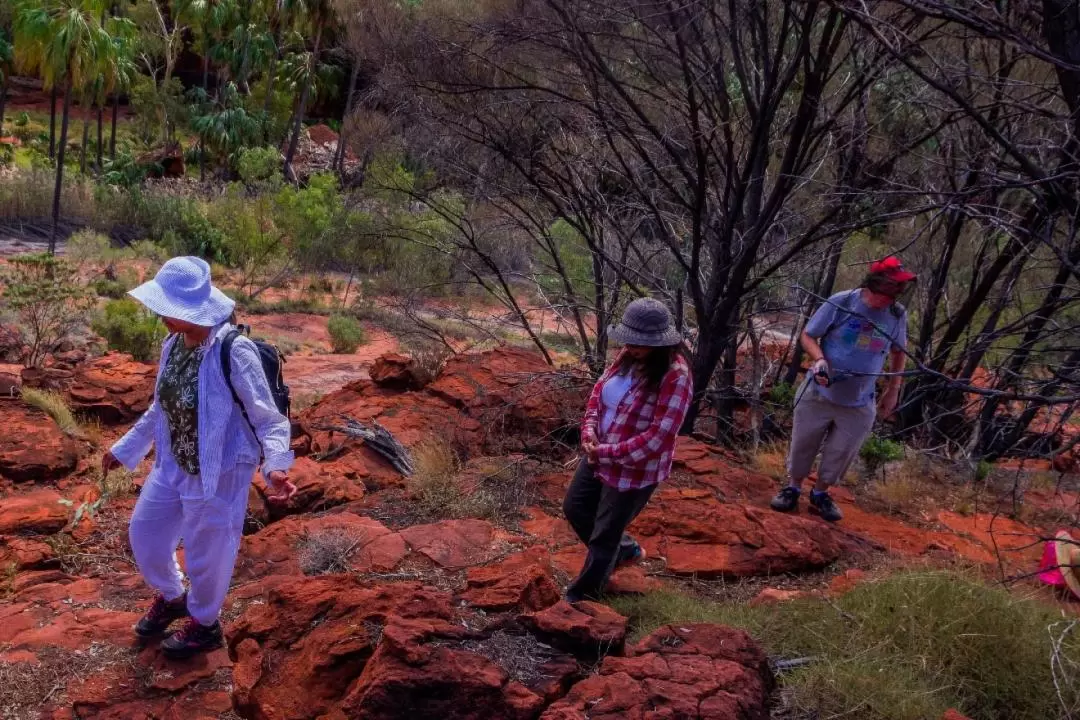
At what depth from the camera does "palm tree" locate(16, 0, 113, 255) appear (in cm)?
1806

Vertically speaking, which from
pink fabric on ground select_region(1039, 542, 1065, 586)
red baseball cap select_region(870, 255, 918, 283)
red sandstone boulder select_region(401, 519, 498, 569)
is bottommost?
red sandstone boulder select_region(401, 519, 498, 569)

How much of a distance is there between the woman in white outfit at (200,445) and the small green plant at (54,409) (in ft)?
14.6

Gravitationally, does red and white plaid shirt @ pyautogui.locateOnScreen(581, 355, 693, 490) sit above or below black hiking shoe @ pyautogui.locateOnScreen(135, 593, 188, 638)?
above

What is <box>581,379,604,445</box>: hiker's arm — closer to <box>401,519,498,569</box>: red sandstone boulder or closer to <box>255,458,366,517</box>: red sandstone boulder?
<box>401,519,498,569</box>: red sandstone boulder

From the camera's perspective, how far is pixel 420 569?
4598 mm

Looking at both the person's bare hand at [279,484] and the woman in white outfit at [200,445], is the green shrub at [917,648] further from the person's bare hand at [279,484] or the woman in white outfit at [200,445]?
the woman in white outfit at [200,445]

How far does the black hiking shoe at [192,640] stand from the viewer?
355 centimetres

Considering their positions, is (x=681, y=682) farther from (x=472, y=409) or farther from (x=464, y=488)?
(x=472, y=409)

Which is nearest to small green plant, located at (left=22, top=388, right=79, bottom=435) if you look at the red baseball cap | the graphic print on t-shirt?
the graphic print on t-shirt

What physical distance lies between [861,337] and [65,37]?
18.0 meters

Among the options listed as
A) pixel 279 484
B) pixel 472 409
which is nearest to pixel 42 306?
pixel 472 409

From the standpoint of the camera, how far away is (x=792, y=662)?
3254 mm

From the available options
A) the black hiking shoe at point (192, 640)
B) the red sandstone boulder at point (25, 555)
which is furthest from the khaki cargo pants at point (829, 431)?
the red sandstone boulder at point (25, 555)

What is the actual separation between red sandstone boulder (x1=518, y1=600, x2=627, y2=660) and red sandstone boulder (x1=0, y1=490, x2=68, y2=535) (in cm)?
332
